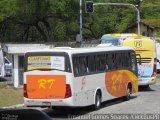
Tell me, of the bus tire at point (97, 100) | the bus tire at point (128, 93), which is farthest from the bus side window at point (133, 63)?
the bus tire at point (97, 100)

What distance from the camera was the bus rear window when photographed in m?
19.1

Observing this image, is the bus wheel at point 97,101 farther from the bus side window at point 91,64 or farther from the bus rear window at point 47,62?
the bus rear window at point 47,62

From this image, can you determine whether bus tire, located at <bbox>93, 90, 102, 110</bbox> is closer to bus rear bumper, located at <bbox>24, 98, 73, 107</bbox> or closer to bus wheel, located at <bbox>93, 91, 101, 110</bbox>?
bus wheel, located at <bbox>93, 91, 101, 110</bbox>

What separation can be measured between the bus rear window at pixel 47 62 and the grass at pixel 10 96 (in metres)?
2.93

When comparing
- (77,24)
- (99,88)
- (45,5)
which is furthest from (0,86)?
(77,24)

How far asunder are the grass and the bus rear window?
2934 mm

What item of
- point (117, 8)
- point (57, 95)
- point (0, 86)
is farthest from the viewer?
point (117, 8)

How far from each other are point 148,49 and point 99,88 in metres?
9.89

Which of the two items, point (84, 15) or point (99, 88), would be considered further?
point (84, 15)

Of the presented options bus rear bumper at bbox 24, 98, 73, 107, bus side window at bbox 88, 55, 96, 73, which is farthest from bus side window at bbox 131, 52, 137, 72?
bus rear bumper at bbox 24, 98, 73, 107

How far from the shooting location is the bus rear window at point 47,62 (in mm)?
19078

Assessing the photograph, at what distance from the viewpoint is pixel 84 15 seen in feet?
212

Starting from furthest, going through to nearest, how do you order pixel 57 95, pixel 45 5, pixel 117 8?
pixel 117 8, pixel 45 5, pixel 57 95

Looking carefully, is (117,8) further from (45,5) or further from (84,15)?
(45,5)
